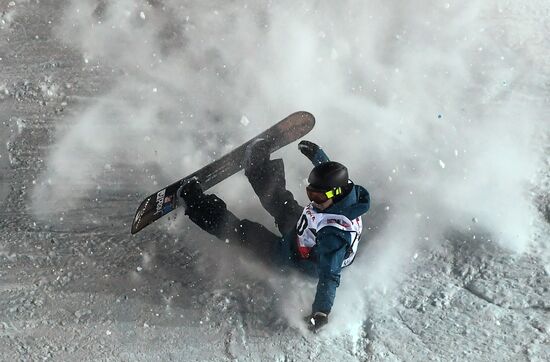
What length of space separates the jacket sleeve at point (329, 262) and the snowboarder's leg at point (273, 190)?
919 mm

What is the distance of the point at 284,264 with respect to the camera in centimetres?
459

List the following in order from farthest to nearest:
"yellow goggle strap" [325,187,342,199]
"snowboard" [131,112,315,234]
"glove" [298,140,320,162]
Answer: "glove" [298,140,320,162]
"snowboard" [131,112,315,234]
"yellow goggle strap" [325,187,342,199]

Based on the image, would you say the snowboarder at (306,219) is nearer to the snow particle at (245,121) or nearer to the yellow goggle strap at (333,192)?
the yellow goggle strap at (333,192)

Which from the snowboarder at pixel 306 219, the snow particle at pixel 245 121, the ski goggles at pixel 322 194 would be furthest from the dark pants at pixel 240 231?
the snow particle at pixel 245 121

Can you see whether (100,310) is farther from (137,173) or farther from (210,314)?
(137,173)

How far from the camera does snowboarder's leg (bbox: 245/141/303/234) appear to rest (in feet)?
16.2

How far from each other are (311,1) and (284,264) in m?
3.94

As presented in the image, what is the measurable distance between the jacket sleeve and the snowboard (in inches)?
53.7

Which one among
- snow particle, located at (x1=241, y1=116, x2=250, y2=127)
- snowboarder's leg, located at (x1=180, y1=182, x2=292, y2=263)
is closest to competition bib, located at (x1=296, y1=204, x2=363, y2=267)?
snowboarder's leg, located at (x1=180, y1=182, x2=292, y2=263)

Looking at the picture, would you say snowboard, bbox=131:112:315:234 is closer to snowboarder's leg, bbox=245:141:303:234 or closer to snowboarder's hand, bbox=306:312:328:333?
snowboarder's leg, bbox=245:141:303:234

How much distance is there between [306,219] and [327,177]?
49 centimetres

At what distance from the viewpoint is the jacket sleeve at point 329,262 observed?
3.88 m

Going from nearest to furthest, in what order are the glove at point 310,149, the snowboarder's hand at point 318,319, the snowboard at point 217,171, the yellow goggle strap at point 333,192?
the snowboarder's hand at point 318,319 < the yellow goggle strap at point 333,192 < the snowboard at point 217,171 < the glove at point 310,149

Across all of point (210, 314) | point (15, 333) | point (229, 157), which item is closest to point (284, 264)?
point (210, 314)
